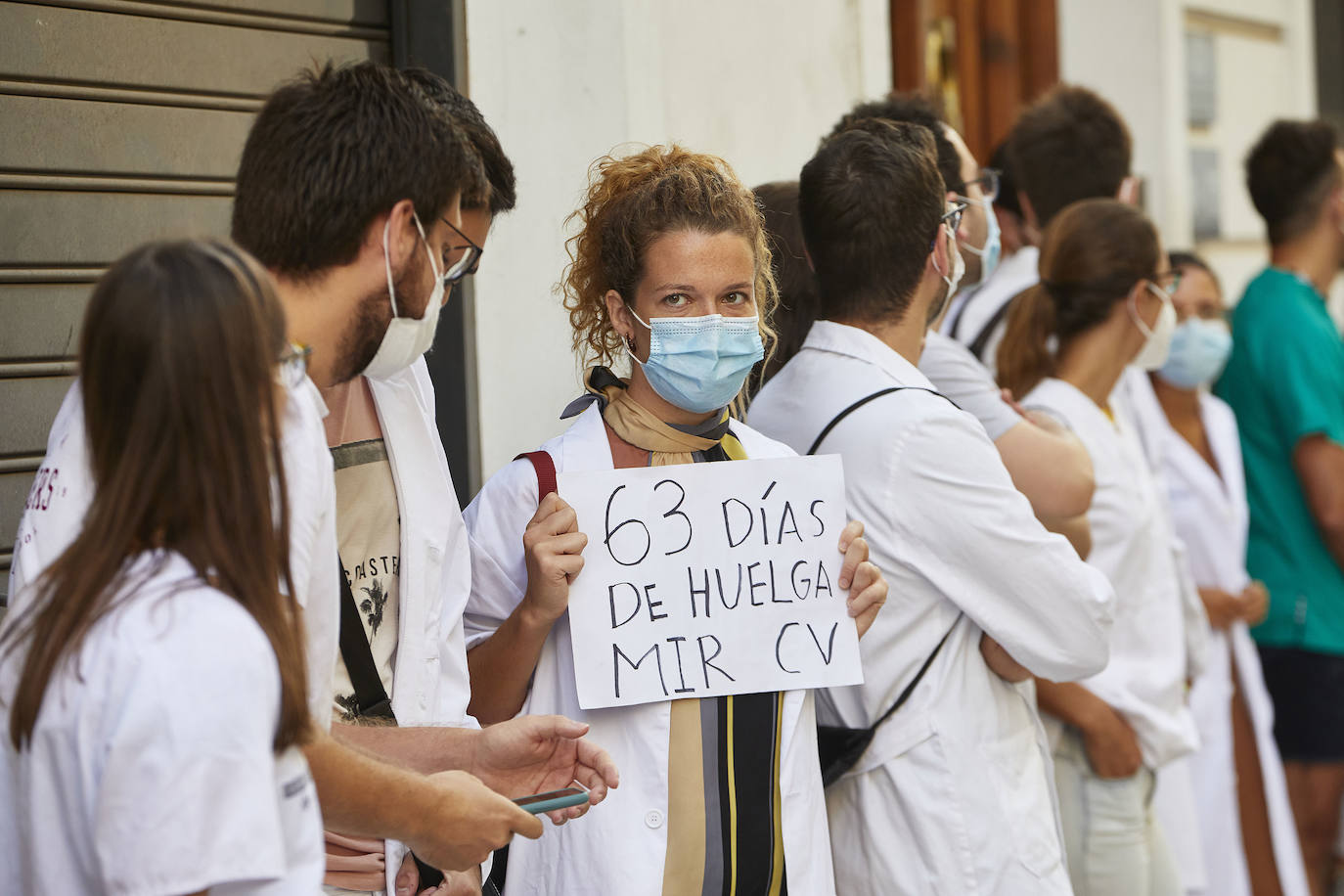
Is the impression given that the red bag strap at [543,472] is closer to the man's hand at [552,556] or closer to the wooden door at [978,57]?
the man's hand at [552,556]

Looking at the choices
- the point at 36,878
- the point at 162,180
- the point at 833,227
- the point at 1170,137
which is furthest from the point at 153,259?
the point at 1170,137

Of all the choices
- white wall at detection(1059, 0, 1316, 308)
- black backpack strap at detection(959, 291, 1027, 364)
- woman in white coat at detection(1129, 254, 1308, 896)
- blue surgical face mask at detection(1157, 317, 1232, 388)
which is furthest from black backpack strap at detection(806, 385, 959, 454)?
white wall at detection(1059, 0, 1316, 308)

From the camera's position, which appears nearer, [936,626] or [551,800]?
[551,800]

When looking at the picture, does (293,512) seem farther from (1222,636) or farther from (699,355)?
(1222,636)

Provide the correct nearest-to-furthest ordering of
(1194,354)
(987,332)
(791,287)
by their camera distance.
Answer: (791,287) → (987,332) → (1194,354)

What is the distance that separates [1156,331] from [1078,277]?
0.26 metres

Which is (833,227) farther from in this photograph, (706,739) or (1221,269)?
(1221,269)

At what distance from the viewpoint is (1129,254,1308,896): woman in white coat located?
4.34 metres

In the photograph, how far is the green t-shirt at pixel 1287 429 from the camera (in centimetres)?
458

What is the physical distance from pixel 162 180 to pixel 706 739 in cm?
167

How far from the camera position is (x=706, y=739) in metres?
2.18

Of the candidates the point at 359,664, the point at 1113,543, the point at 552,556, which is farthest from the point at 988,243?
the point at 359,664

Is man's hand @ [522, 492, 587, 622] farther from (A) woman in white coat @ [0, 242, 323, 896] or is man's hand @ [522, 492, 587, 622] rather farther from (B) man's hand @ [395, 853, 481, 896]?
(A) woman in white coat @ [0, 242, 323, 896]

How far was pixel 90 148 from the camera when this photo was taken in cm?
279
